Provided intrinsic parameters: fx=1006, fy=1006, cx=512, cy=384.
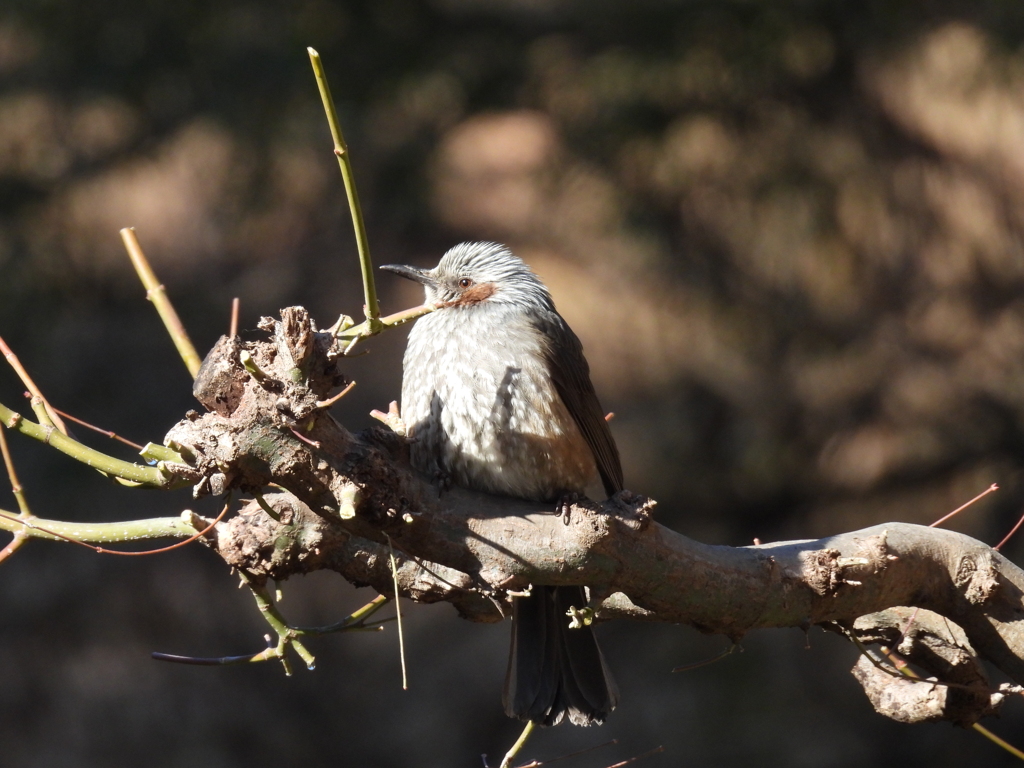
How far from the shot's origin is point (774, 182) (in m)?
5.52

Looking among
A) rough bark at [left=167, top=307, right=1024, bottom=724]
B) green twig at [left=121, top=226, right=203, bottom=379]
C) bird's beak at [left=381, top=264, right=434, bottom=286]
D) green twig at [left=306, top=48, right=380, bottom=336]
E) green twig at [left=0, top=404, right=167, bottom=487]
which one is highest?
green twig at [left=306, top=48, right=380, bottom=336]

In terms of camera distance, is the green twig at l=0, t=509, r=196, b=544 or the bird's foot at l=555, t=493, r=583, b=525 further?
the bird's foot at l=555, t=493, r=583, b=525

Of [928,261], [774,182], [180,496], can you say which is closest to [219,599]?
[180,496]

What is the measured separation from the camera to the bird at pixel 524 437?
253 centimetres

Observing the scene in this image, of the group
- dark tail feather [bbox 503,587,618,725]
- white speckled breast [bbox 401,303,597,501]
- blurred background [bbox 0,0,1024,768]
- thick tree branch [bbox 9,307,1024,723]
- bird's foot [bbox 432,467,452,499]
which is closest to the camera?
thick tree branch [bbox 9,307,1024,723]

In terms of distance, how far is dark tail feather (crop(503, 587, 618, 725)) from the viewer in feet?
8.21

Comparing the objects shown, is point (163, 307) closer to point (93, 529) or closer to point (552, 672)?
point (93, 529)

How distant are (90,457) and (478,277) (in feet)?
5.49

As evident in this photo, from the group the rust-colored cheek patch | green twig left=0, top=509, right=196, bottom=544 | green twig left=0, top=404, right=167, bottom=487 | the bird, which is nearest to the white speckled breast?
the bird

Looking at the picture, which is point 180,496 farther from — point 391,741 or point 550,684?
Answer: point 550,684

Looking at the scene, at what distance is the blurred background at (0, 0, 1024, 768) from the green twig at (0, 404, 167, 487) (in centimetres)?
343

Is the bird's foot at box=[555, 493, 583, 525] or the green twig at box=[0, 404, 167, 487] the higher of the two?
the green twig at box=[0, 404, 167, 487]

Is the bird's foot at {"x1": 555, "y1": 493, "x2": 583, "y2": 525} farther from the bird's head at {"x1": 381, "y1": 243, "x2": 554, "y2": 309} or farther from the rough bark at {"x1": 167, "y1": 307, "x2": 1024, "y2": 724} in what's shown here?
the bird's head at {"x1": 381, "y1": 243, "x2": 554, "y2": 309}

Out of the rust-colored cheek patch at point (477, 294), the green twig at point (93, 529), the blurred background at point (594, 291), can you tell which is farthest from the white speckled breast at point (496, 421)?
the blurred background at point (594, 291)
